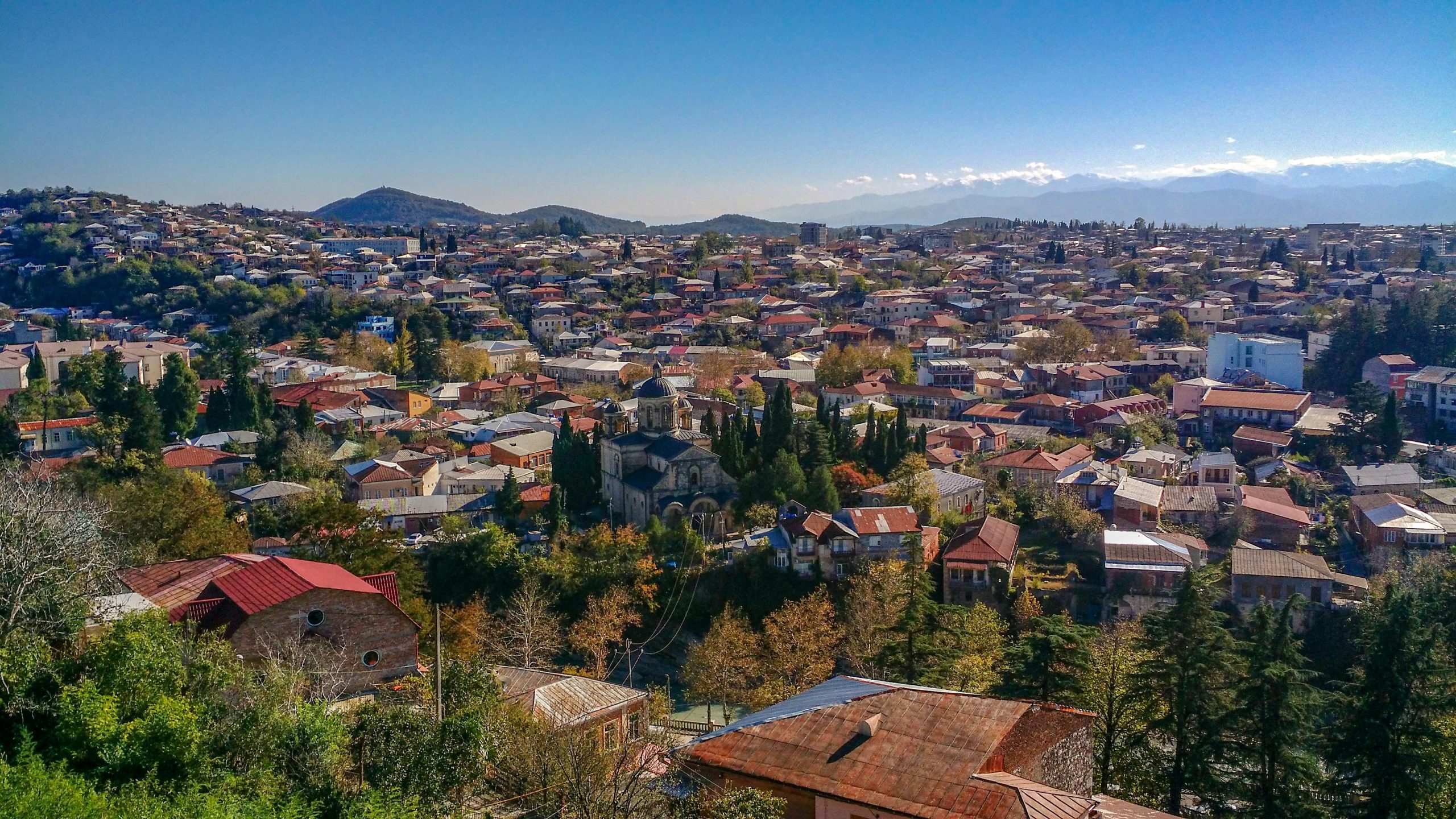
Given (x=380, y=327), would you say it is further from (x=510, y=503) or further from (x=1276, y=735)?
(x=1276, y=735)

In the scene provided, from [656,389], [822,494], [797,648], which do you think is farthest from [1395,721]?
[656,389]

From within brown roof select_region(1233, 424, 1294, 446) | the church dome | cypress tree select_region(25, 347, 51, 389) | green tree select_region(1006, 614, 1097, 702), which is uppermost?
the church dome

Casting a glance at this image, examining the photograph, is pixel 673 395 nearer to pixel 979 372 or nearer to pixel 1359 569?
pixel 1359 569

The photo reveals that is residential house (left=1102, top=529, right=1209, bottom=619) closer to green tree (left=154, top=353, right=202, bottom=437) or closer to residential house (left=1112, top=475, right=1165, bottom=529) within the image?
residential house (left=1112, top=475, right=1165, bottom=529)

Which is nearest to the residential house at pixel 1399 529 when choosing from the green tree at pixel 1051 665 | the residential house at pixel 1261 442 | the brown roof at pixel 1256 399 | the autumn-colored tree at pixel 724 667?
the residential house at pixel 1261 442

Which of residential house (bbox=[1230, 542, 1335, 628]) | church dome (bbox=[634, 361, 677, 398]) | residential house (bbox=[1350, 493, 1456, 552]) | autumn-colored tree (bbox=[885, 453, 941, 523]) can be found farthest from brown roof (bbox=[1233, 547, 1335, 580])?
church dome (bbox=[634, 361, 677, 398])

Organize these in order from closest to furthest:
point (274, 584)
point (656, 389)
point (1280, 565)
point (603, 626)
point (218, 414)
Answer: point (274, 584) → point (603, 626) → point (1280, 565) → point (656, 389) → point (218, 414)
